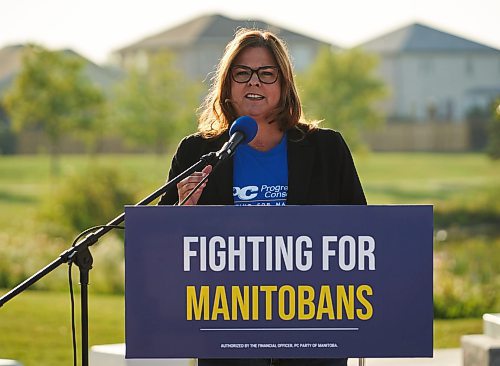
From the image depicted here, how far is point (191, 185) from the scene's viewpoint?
338 cm

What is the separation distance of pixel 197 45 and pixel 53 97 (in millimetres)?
3285

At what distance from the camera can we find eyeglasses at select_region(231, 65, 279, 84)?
3664 millimetres

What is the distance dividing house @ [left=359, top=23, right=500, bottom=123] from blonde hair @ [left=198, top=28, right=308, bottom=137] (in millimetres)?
19210

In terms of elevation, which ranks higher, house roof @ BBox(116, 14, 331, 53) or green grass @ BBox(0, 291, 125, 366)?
house roof @ BBox(116, 14, 331, 53)

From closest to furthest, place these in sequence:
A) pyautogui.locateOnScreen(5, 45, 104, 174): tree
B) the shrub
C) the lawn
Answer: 1. the lawn
2. the shrub
3. pyautogui.locateOnScreen(5, 45, 104, 174): tree

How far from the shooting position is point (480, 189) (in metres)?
21.7

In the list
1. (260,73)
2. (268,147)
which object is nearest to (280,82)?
(260,73)

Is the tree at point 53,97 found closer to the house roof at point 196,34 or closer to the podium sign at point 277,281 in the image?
the house roof at point 196,34

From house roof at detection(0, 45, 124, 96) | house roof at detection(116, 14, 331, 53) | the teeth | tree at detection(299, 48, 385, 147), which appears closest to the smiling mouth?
the teeth

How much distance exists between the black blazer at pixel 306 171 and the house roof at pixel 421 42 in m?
19.5

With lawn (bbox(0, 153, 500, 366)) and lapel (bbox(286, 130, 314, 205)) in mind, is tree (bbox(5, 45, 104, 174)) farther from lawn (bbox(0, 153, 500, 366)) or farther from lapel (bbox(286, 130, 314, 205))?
lapel (bbox(286, 130, 314, 205))

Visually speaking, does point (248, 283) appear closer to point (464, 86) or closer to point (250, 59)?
point (250, 59)

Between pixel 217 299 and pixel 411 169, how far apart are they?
21.4 meters

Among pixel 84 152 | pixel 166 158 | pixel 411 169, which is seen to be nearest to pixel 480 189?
pixel 411 169
